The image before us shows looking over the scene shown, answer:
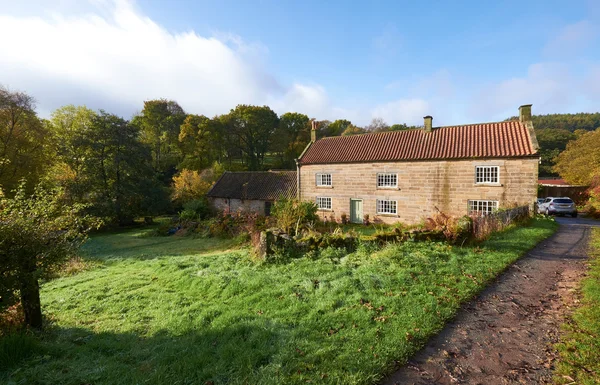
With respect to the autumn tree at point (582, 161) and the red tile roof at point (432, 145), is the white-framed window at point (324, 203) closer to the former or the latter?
the red tile roof at point (432, 145)

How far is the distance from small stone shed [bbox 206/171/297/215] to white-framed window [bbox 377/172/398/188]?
8.51 m

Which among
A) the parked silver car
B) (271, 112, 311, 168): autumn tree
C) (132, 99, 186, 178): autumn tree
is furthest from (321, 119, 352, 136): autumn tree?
the parked silver car

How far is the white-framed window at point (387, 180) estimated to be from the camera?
2253cm

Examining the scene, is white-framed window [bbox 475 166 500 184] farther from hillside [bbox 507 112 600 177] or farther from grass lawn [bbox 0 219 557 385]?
hillside [bbox 507 112 600 177]

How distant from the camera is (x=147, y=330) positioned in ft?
19.2

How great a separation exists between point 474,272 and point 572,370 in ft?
13.0

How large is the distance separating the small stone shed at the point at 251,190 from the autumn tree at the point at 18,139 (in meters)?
15.5

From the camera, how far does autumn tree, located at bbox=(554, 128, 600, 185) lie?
96.5 ft

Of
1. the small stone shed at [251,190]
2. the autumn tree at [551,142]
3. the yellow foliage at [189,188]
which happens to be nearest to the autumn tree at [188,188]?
the yellow foliage at [189,188]

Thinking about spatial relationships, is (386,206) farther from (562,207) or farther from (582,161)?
(582,161)

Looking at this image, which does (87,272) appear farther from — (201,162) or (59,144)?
(201,162)

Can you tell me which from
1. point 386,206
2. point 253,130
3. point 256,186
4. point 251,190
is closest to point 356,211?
point 386,206

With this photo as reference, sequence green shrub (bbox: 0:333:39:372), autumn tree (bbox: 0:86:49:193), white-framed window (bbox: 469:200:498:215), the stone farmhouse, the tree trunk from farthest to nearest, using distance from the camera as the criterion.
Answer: autumn tree (bbox: 0:86:49:193) → white-framed window (bbox: 469:200:498:215) → the stone farmhouse → the tree trunk → green shrub (bbox: 0:333:39:372)

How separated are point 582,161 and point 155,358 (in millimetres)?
45063
